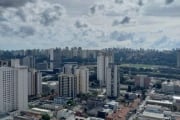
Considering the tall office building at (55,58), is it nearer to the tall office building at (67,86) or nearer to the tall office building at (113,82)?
Result: the tall office building at (67,86)

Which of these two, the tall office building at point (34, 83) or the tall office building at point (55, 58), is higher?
the tall office building at point (55, 58)

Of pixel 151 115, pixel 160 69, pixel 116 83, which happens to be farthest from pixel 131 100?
pixel 160 69

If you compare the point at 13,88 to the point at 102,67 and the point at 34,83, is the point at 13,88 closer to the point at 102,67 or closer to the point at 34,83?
the point at 34,83

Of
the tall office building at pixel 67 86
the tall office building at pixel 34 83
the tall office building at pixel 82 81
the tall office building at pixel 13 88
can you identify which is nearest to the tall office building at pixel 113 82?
the tall office building at pixel 82 81

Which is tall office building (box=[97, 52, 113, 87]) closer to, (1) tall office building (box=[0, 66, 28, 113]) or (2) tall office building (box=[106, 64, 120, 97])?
(2) tall office building (box=[106, 64, 120, 97])

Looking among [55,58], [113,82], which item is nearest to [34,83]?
[113,82]

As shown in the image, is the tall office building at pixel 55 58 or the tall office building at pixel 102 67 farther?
the tall office building at pixel 55 58

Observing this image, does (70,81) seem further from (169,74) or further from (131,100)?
(169,74)
